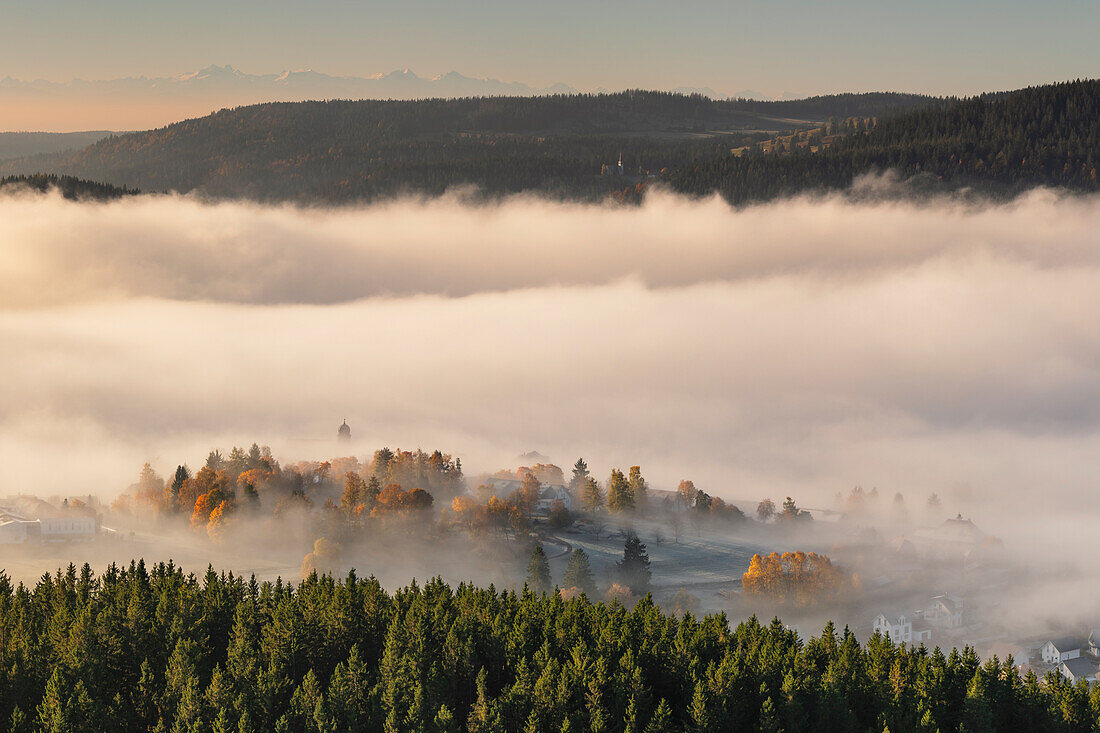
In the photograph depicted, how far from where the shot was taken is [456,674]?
100062mm

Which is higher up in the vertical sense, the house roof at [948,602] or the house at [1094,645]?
the house roof at [948,602]

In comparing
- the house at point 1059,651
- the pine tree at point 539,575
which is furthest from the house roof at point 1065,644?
the pine tree at point 539,575

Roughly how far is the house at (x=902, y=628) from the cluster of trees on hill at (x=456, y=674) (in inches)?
3078

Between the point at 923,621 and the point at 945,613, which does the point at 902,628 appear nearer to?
the point at 923,621

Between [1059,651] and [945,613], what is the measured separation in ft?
73.1

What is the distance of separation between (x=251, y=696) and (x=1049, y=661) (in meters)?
119

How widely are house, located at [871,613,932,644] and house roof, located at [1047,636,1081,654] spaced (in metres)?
17.2

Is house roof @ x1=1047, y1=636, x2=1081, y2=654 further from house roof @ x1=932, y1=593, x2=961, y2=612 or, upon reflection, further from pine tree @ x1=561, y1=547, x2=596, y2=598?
pine tree @ x1=561, y1=547, x2=596, y2=598

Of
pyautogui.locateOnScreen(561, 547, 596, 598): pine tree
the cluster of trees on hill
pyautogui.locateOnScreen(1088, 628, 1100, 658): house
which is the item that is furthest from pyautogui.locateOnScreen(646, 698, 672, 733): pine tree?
pyautogui.locateOnScreen(1088, 628, 1100, 658): house

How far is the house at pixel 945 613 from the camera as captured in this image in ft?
623

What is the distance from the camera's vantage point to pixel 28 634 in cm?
10469

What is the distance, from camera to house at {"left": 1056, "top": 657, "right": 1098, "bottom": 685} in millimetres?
160500

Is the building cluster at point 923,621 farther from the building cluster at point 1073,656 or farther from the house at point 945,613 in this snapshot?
the building cluster at point 1073,656

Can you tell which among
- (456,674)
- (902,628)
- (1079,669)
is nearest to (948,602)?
(902,628)
